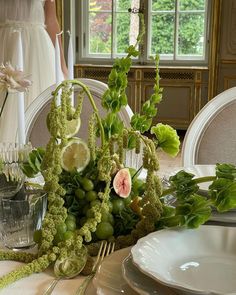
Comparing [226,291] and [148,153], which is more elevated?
[148,153]

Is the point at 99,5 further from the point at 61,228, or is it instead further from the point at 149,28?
the point at 61,228

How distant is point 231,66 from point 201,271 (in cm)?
456

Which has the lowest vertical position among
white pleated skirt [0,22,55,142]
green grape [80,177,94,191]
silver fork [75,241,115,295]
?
silver fork [75,241,115,295]

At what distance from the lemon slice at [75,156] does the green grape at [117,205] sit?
0.25 ft

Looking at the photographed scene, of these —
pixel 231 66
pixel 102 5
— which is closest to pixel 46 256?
pixel 231 66

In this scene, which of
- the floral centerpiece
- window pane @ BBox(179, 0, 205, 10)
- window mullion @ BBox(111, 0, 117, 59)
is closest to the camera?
the floral centerpiece

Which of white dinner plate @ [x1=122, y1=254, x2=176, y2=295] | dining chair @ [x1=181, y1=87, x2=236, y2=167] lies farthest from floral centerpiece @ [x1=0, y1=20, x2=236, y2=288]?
dining chair @ [x1=181, y1=87, x2=236, y2=167]

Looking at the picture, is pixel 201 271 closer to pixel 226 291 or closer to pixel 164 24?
pixel 226 291

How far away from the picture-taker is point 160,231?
2.31 feet

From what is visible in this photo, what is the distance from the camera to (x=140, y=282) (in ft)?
1.97

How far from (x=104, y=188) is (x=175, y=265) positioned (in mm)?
169

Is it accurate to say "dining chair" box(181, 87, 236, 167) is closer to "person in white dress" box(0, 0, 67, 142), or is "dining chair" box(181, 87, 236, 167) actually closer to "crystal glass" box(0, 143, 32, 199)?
"crystal glass" box(0, 143, 32, 199)

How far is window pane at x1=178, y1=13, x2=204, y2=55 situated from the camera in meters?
5.13

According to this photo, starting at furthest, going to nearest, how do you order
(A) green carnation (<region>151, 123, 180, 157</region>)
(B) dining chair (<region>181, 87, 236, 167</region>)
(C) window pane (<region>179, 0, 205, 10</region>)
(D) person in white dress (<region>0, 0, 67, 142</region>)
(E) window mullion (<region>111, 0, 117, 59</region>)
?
(E) window mullion (<region>111, 0, 117, 59</region>)
(C) window pane (<region>179, 0, 205, 10</region>)
(D) person in white dress (<region>0, 0, 67, 142</region>)
(B) dining chair (<region>181, 87, 236, 167</region>)
(A) green carnation (<region>151, 123, 180, 157</region>)
